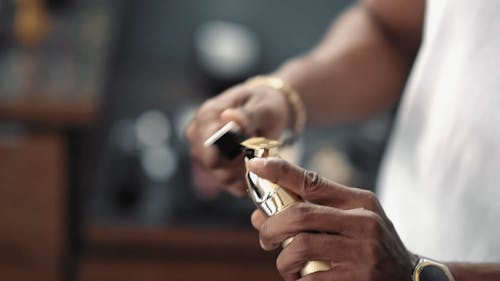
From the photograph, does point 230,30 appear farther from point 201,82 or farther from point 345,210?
point 345,210

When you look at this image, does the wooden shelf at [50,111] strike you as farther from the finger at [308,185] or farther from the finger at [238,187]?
the finger at [308,185]

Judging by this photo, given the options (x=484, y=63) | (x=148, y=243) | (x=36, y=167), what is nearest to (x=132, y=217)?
(x=148, y=243)

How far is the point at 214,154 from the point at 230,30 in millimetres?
1429

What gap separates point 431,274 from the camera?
0.67 m

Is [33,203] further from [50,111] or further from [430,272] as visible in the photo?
[430,272]

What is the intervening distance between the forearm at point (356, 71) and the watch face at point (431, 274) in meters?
0.40

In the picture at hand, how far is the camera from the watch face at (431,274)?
0.66m

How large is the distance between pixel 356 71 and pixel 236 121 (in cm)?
27

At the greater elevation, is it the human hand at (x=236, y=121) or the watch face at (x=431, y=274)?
the human hand at (x=236, y=121)

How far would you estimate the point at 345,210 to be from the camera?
0.64m

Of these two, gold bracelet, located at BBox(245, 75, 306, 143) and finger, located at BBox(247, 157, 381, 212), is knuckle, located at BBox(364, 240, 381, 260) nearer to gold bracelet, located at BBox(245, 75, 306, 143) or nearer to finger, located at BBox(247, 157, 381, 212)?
finger, located at BBox(247, 157, 381, 212)

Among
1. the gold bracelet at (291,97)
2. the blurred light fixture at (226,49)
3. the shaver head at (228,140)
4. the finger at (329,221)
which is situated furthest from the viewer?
the blurred light fixture at (226,49)

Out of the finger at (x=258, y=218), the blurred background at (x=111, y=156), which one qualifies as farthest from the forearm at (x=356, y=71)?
the blurred background at (x=111, y=156)

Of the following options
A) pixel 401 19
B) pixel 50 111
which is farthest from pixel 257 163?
pixel 50 111
